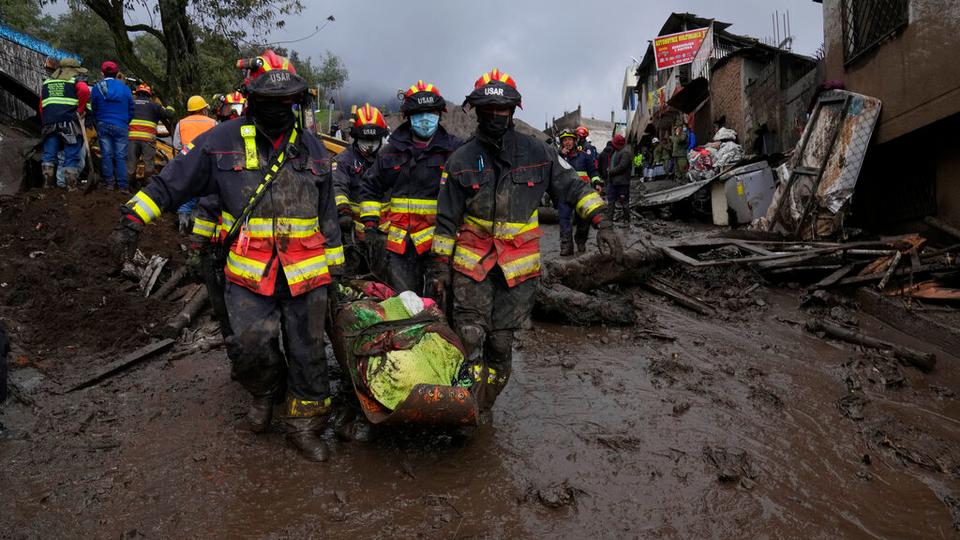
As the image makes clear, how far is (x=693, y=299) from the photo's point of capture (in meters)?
6.76

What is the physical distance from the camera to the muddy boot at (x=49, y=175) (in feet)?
27.1

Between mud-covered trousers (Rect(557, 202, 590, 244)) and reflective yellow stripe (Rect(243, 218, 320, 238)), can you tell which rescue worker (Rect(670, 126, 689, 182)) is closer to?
mud-covered trousers (Rect(557, 202, 590, 244))

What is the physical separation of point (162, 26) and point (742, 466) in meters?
13.6

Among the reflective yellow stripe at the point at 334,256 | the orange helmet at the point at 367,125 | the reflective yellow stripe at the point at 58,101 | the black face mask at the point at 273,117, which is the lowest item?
the reflective yellow stripe at the point at 334,256

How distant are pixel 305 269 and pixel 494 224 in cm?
115

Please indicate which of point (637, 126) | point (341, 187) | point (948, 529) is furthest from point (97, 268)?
point (637, 126)

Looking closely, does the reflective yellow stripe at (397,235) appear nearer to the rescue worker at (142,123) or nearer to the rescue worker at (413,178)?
the rescue worker at (413,178)

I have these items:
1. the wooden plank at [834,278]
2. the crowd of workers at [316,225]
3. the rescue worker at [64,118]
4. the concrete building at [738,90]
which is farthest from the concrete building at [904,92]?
the rescue worker at [64,118]

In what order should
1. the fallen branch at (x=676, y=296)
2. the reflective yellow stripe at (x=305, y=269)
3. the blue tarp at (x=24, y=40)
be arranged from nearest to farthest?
the reflective yellow stripe at (x=305, y=269) → the fallen branch at (x=676, y=296) → the blue tarp at (x=24, y=40)

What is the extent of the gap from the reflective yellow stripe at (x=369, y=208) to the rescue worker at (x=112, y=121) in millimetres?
5239

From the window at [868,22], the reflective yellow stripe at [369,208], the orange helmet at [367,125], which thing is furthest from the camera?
the window at [868,22]

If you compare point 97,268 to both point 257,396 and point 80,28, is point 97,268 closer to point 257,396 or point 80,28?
point 257,396

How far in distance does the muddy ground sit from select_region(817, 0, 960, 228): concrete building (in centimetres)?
317

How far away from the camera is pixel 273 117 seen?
3.25 metres
